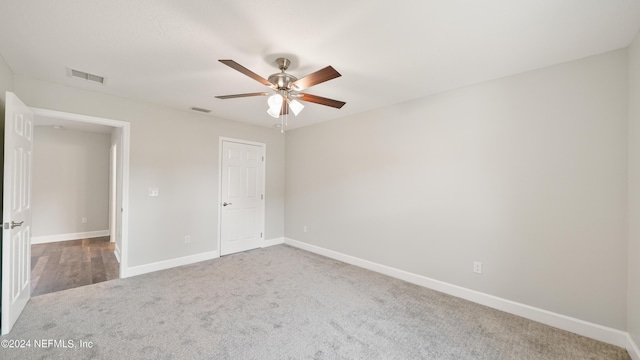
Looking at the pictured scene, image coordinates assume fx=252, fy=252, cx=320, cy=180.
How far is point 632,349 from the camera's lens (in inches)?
75.7

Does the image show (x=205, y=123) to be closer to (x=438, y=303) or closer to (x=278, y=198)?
(x=278, y=198)

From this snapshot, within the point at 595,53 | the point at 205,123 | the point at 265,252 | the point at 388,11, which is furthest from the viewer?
the point at 265,252

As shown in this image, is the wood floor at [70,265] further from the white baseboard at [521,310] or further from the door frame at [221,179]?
the white baseboard at [521,310]

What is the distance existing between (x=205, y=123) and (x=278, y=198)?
2.02 meters

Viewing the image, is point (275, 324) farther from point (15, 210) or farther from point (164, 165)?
point (164, 165)

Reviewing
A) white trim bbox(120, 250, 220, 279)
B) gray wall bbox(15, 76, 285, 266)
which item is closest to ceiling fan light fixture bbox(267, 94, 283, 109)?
gray wall bbox(15, 76, 285, 266)

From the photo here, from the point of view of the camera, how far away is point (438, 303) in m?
2.76

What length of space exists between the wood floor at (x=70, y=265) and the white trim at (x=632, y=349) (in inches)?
210

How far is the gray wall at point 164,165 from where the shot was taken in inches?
123

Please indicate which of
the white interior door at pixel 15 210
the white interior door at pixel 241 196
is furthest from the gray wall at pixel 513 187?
the white interior door at pixel 15 210

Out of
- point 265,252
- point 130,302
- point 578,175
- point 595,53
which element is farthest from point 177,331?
point 595,53

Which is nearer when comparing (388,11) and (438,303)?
(388,11)

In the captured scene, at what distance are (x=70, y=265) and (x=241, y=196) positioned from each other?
2.70m

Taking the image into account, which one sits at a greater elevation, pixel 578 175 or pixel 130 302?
pixel 578 175
